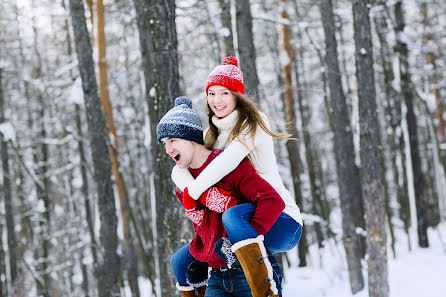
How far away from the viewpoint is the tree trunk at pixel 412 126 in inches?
521

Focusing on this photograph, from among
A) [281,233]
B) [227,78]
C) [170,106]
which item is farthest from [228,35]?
[281,233]

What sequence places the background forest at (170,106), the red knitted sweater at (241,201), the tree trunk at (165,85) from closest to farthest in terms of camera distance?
the red knitted sweater at (241,201), the tree trunk at (165,85), the background forest at (170,106)

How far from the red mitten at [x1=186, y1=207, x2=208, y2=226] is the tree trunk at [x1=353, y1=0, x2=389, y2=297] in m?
4.80

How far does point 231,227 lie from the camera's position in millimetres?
2504

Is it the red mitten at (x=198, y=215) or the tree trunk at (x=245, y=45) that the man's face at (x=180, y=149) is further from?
the tree trunk at (x=245, y=45)

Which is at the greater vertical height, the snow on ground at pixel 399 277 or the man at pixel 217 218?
the man at pixel 217 218

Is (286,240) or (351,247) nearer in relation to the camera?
(286,240)

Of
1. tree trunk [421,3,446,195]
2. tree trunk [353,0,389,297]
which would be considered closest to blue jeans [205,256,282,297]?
tree trunk [353,0,389,297]

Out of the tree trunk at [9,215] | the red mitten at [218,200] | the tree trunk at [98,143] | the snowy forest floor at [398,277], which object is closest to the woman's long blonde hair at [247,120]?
the red mitten at [218,200]

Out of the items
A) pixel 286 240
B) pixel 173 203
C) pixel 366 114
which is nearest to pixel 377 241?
pixel 366 114

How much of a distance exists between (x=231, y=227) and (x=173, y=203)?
2.74 m

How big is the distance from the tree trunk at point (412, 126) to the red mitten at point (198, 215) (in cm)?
1148

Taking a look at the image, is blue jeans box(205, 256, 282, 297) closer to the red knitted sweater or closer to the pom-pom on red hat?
the red knitted sweater

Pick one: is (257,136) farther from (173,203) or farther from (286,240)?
(173,203)
